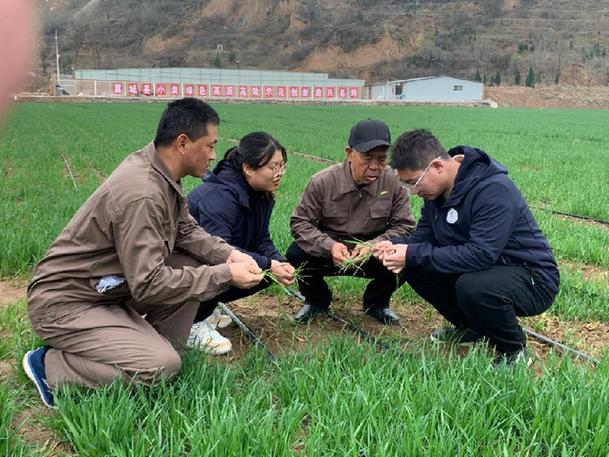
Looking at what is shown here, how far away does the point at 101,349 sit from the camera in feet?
8.84

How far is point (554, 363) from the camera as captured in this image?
111 inches

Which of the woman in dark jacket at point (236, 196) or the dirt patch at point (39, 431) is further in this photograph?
the woman in dark jacket at point (236, 196)

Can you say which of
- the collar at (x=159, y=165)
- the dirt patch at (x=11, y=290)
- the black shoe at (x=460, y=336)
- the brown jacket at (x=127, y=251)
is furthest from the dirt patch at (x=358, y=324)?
the dirt patch at (x=11, y=290)

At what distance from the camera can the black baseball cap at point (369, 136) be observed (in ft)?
12.5

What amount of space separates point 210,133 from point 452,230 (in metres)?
1.50

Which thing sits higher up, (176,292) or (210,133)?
(210,133)

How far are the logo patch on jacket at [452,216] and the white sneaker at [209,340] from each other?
1459mm

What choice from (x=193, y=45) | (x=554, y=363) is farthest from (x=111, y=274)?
(x=193, y=45)

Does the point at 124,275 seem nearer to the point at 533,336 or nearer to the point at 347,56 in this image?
the point at 533,336

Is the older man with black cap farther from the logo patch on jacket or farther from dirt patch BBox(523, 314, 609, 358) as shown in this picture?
dirt patch BBox(523, 314, 609, 358)

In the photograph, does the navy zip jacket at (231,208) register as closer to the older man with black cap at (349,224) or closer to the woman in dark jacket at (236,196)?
the woman in dark jacket at (236,196)

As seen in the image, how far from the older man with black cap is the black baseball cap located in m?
0.09

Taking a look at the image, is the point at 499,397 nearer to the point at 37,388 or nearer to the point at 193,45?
the point at 37,388

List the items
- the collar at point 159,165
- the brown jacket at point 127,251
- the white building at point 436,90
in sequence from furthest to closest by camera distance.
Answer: the white building at point 436,90 < the collar at point 159,165 < the brown jacket at point 127,251
